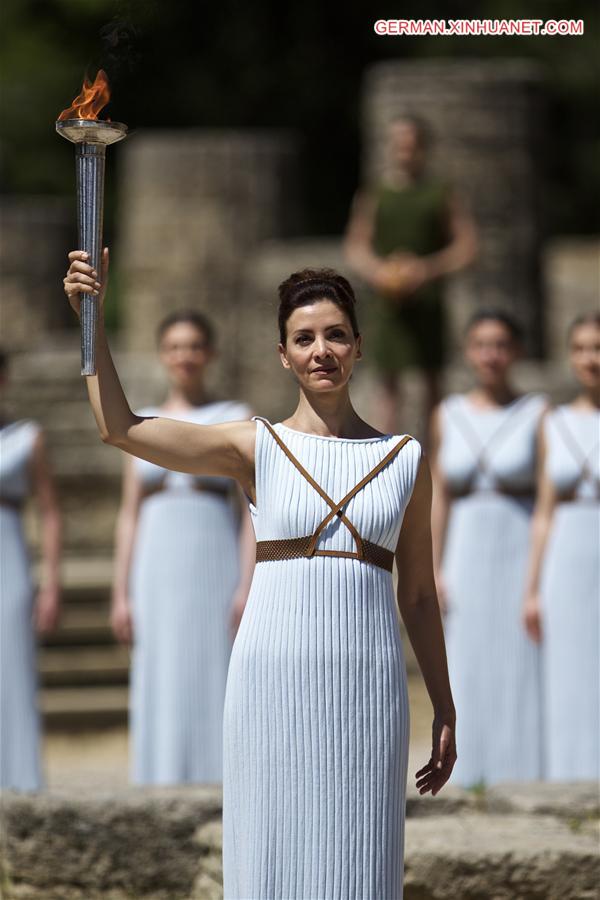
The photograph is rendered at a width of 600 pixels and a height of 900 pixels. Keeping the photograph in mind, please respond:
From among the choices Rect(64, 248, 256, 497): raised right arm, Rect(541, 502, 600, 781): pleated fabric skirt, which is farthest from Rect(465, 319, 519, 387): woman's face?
Rect(64, 248, 256, 497): raised right arm

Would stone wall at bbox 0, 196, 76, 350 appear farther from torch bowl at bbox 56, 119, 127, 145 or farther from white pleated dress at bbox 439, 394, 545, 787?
torch bowl at bbox 56, 119, 127, 145

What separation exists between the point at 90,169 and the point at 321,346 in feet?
2.04

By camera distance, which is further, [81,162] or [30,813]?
[30,813]

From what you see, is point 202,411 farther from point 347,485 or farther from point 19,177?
point 19,177

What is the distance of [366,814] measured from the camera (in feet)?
12.2

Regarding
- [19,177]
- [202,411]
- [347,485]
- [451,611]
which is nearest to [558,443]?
[451,611]

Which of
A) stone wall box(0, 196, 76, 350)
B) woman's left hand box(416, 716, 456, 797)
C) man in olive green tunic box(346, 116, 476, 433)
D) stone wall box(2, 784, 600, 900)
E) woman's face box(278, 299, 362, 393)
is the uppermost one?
stone wall box(0, 196, 76, 350)

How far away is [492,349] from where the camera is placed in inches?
275

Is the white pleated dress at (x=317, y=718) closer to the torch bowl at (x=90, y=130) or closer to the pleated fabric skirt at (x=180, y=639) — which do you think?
the torch bowl at (x=90, y=130)

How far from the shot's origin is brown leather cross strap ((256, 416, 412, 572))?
3768mm

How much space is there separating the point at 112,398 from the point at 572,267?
38.7 ft

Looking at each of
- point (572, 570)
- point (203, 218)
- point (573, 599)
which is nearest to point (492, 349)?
point (572, 570)

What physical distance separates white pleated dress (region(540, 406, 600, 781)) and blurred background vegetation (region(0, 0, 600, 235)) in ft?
48.0

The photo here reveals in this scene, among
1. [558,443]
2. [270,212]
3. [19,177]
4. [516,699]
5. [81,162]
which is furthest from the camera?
[19,177]
